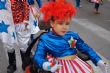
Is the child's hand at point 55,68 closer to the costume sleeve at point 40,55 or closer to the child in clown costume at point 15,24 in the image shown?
the costume sleeve at point 40,55

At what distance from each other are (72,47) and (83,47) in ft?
0.43

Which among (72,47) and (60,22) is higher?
(60,22)

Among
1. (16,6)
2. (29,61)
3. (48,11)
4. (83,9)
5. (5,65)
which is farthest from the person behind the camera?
(83,9)

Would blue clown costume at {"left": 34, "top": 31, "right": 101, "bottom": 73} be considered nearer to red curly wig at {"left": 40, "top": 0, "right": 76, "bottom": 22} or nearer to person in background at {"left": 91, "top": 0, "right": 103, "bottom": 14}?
red curly wig at {"left": 40, "top": 0, "right": 76, "bottom": 22}

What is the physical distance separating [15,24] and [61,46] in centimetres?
164

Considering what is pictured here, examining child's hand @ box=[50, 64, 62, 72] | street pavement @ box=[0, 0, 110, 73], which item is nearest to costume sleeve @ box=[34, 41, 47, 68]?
child's hand @ box=[50, 64, 62, 72]

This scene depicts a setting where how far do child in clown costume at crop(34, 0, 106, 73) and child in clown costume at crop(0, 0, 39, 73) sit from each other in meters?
1.34

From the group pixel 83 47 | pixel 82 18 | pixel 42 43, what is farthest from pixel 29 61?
pixel 82 18

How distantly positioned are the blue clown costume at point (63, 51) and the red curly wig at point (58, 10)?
25 cm

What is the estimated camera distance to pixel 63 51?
140 inches

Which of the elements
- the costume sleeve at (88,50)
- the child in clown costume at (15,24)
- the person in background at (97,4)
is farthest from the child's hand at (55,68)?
the person in background at (97,4)

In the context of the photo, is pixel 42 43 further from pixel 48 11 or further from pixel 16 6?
pixel 16 6

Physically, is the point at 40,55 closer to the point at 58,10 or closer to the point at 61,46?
the point at 61,46

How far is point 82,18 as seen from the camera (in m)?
10.2
